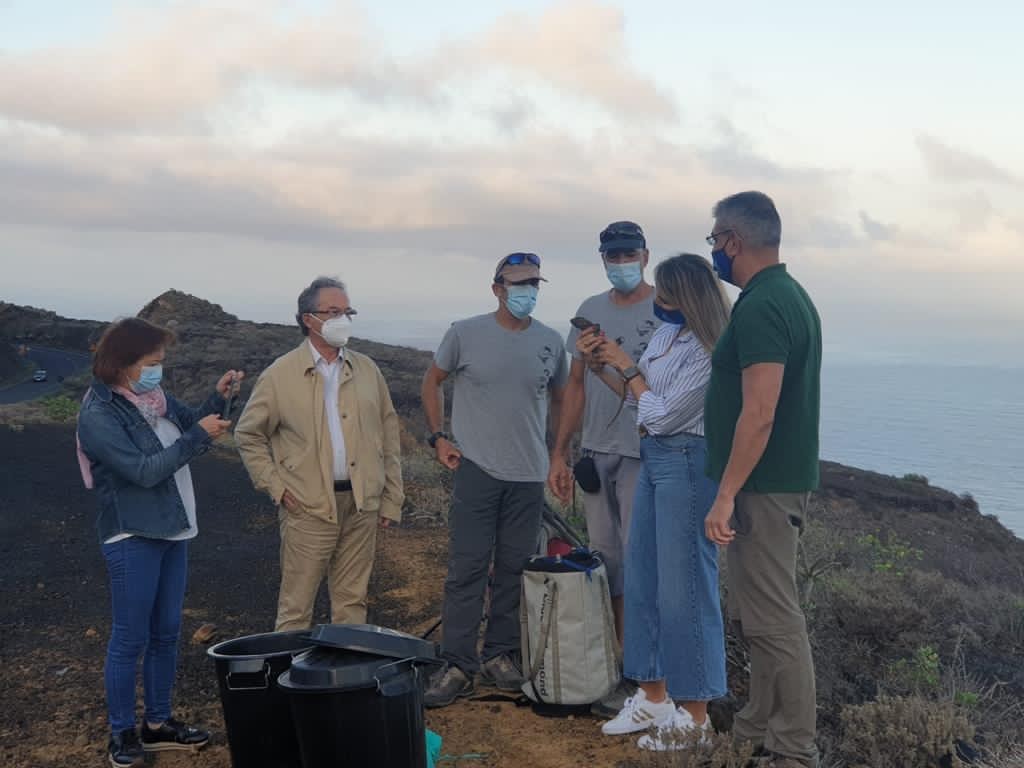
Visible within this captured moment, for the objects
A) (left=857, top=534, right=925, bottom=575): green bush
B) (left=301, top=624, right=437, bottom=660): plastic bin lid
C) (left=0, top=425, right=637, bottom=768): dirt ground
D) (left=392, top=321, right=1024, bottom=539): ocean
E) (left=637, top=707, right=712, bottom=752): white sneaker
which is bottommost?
(left=392, top=321, right=1024, bottom=539): ocean

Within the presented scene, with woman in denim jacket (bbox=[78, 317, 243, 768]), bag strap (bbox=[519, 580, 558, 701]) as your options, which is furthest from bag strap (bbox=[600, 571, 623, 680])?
woman in denim jacket (bbox=[78, 317, 243, 768])

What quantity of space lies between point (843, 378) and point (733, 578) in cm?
12663

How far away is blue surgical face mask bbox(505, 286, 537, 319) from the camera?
482cm

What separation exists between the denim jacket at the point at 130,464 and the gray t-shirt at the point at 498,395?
1.31 metres

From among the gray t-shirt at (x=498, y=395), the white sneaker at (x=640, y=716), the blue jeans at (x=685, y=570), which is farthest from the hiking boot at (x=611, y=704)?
the gray t-shirt at (x=498, y=395)

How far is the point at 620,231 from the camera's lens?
4.82 metres

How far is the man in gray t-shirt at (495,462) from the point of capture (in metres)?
4.82

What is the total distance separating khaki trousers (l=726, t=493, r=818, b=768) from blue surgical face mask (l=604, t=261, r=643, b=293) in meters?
1.47

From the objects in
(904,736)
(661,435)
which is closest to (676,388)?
(661,435)

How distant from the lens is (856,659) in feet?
19.8

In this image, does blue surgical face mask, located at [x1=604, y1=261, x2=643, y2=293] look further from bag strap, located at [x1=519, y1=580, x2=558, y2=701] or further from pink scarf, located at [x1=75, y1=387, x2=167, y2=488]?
pink scarf, located at [x1=75, y1=387, x2=167, y2=488]

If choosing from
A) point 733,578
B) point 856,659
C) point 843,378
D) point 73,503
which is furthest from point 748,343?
point 843,378

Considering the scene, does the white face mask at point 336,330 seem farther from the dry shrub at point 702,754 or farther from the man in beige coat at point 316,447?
the dry shrub at point 702,754

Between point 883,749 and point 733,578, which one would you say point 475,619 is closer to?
point 733,578
